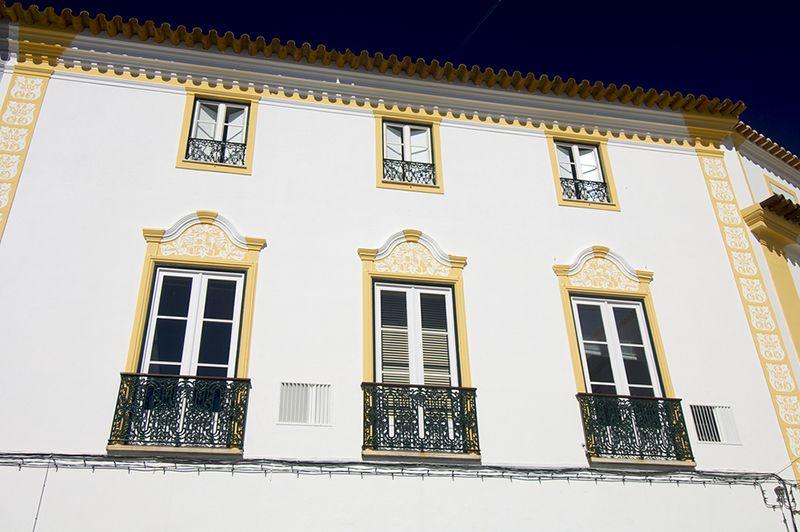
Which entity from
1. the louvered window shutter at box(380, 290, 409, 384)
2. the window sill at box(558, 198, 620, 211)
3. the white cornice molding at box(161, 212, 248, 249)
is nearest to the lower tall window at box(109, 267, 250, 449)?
the white cornice molding at box(161, 212, 248, 249)

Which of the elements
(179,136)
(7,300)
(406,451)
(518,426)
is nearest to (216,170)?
(179,136)

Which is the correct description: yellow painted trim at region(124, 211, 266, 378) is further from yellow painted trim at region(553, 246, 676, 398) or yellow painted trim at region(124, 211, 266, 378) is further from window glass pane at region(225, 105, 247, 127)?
yellow painted trim at region(553, 246, 676, 398)

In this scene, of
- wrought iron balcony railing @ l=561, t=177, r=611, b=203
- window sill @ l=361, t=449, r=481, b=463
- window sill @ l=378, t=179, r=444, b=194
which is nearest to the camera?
window sill @ l=361, t=449, r=481, b=463

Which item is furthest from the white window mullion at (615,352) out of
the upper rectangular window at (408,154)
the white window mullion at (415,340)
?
the upper rectangular window at (408,154)

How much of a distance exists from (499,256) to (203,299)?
10.3ft

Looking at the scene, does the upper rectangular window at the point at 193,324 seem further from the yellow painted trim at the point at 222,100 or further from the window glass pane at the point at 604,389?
the window glass pane at the point at 604,389

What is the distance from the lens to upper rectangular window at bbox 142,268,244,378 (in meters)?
6.96

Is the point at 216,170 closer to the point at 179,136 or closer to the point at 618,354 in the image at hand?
the point at 179,136

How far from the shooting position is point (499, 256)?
8227 millimetres

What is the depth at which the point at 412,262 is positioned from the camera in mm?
7984

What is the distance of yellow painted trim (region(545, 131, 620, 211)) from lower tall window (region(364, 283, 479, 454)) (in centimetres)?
205

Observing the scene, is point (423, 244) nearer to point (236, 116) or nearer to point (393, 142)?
point (393, 142)

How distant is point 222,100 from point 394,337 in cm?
348

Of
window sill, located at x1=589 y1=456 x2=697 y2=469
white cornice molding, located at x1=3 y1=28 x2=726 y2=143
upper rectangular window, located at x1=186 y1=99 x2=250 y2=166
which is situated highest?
white cornice molding, located at x1=3 y1=28 x2=726 y2=143
